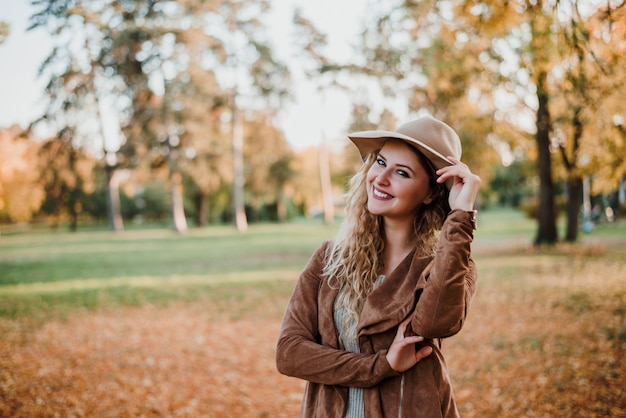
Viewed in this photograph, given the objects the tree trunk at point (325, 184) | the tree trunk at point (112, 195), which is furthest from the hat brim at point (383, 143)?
the tree trunk at point (325, 184)

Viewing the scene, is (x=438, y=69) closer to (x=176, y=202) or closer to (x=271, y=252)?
(x=271, y=252)

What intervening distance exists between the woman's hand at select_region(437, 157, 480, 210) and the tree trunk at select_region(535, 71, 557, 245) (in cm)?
1360

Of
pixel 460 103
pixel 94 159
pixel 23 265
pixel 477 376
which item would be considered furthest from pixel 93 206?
pixel 477 376

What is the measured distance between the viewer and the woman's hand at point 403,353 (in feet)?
5.46

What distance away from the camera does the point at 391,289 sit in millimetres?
1846

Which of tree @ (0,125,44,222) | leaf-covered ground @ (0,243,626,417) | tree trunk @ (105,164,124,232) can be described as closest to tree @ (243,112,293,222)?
tree trunk @ (105,164,124,232)

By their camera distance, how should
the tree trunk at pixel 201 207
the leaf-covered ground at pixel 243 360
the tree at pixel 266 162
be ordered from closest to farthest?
1. the leaf-covered ground at pixel 243 360
2. the tree at pixel 266 162
3. the tree trunk at pixel 201 207

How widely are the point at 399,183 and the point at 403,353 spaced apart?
0.71 meters

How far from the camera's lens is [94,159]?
94.2 feet

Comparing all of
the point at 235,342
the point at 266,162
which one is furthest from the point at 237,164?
the point at 235,342

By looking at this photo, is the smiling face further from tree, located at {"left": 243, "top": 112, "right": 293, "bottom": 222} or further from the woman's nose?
Answer: tree, located at {"left": 243, "top": 112, "right": 293, "bottom": 222}

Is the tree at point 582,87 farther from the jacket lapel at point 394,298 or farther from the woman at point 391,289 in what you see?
the jacket lapel at point 394,298

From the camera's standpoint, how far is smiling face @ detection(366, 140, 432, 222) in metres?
1.90

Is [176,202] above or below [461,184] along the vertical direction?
above
